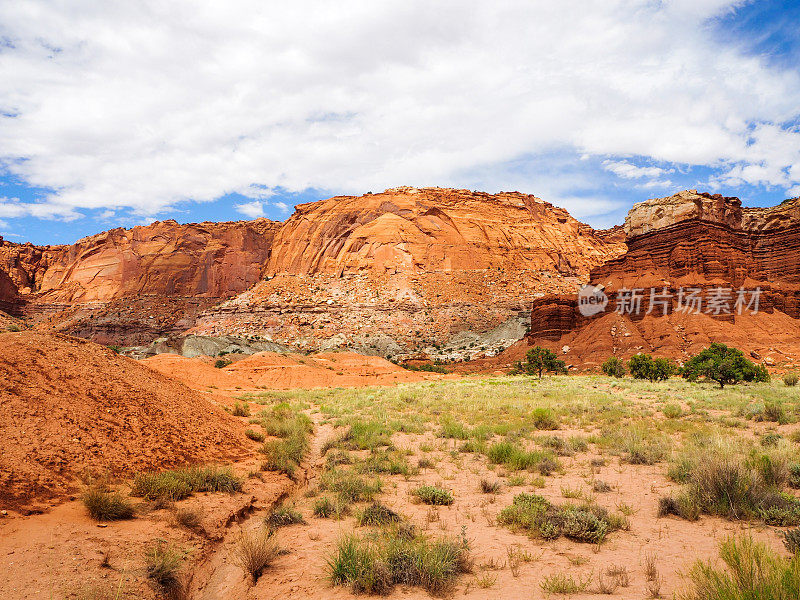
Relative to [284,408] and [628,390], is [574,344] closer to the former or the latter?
[628,390]

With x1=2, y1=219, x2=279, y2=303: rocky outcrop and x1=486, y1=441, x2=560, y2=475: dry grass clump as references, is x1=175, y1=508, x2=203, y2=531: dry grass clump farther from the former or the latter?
x1=2, y1=219, x2=279, y2=303: rocky outcrop

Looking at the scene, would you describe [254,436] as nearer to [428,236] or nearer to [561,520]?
[561,520]

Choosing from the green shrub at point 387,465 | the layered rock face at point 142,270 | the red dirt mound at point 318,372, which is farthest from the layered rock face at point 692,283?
the layered rock face at point 142,270

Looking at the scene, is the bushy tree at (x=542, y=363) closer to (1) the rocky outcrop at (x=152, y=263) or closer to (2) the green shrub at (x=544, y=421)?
(2) the green shrub at (x=544, y=421)

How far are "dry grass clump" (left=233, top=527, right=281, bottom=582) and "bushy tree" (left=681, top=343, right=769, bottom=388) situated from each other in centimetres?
2366

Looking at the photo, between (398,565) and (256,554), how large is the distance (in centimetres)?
151

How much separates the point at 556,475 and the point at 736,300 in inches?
1683

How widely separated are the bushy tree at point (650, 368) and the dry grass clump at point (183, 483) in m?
28.5

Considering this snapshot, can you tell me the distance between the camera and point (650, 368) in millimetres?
28828

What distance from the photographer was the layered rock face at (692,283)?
37.8m

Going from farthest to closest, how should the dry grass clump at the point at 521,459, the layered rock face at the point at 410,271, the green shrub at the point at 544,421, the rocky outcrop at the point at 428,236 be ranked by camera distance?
the rocky outcrop at the point at 428,236, the layered rock face at the point at 410,271, the green shrub at the point at 544,421, the dry grass clump at the point at 521,459

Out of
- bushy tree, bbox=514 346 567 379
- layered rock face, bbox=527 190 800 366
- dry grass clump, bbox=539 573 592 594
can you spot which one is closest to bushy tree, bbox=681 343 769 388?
layered rock face, bbox=527 190 800 366

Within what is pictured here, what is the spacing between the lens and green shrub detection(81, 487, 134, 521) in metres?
5.09

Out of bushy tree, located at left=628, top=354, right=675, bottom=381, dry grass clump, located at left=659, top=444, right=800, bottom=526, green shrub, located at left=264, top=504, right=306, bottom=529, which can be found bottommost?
green shrub, located at left=264, top=504, right=306, bottom=529
